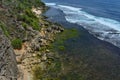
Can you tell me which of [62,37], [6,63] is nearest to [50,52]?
[62,37]

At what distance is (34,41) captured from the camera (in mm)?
65188

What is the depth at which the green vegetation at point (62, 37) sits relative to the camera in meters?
64.7

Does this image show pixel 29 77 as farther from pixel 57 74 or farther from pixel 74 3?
pixel 74 3

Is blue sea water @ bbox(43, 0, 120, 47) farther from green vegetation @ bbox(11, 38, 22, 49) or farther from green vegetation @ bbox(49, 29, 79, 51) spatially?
green vegetation @ bbox(11, 38, 22, 49)

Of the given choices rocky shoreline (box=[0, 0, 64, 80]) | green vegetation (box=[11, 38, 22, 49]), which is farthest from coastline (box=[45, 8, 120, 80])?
green vegetation (box=[11, 38, 22, 49])

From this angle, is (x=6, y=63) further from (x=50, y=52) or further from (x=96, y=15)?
(x=96, y=15)

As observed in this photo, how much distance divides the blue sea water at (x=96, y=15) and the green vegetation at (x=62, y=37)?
5.60m

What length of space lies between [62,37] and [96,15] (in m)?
29.5

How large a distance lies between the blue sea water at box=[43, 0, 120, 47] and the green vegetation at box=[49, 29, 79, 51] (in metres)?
5.60

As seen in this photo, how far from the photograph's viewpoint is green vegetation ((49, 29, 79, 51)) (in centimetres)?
6469

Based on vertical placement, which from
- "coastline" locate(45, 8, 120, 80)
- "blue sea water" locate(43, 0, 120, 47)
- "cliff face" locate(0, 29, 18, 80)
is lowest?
"coastline" locate(45, 8, 120, 80)

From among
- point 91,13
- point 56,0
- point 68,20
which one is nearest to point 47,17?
point 68,20

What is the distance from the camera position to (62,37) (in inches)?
2857

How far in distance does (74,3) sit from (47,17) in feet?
104
